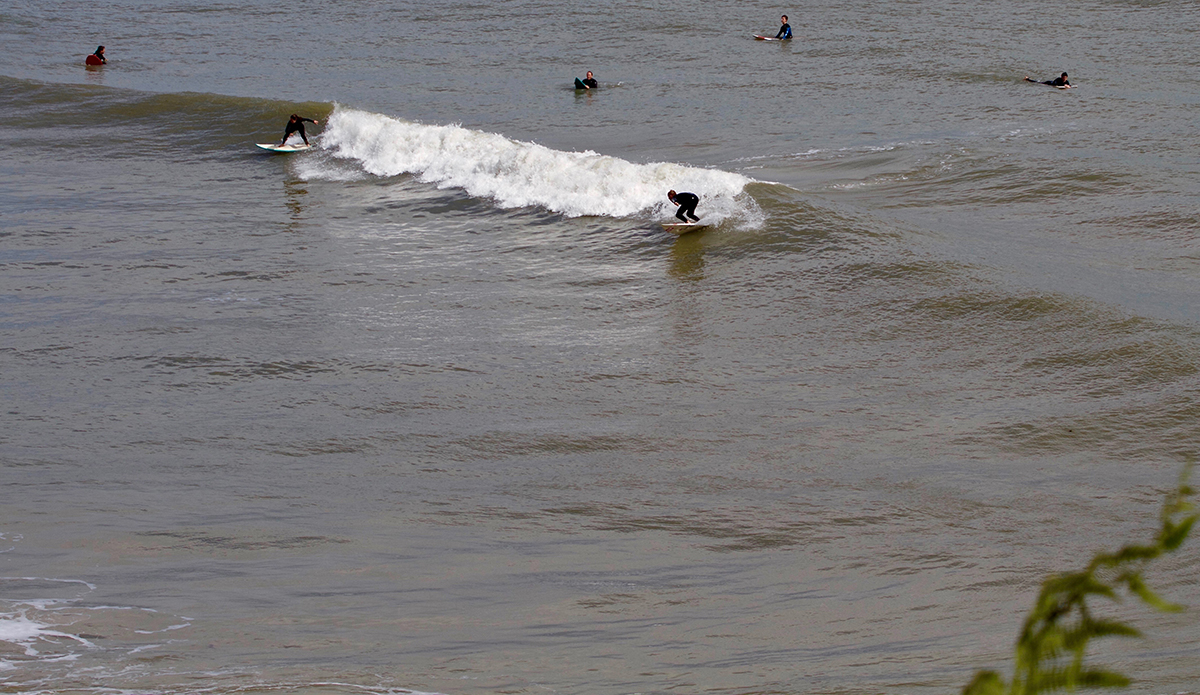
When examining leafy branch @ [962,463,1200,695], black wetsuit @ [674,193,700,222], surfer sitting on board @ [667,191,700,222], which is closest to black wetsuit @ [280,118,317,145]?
surfer sitting on board @ [667,191,700,222]

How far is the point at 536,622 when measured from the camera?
6.91 metres

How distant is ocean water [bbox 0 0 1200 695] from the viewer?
675cm

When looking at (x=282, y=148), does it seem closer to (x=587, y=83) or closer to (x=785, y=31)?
(x=587, y=83)

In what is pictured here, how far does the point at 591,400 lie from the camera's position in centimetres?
1123

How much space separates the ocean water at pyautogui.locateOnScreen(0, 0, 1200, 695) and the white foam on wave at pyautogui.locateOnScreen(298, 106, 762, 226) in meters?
0.12

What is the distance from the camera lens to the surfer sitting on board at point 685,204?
17.4m

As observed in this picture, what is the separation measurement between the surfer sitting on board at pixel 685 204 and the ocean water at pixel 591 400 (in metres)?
0.41

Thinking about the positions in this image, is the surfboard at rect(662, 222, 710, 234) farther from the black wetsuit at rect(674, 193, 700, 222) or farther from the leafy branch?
the leafy branch

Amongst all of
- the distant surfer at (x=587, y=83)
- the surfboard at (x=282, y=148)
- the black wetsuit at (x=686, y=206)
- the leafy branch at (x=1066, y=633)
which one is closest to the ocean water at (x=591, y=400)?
the black wetsuit at (x=686, y=206)

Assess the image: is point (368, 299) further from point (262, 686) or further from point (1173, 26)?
point (1173, 26)

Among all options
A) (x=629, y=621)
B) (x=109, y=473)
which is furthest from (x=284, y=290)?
(x=629, y=621)

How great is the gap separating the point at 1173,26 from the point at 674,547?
3703cm

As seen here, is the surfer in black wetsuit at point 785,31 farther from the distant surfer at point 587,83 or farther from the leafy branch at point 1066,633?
the leafy branch at point 1066,633

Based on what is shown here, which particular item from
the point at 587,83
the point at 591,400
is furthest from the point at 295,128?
the point at 591,400
